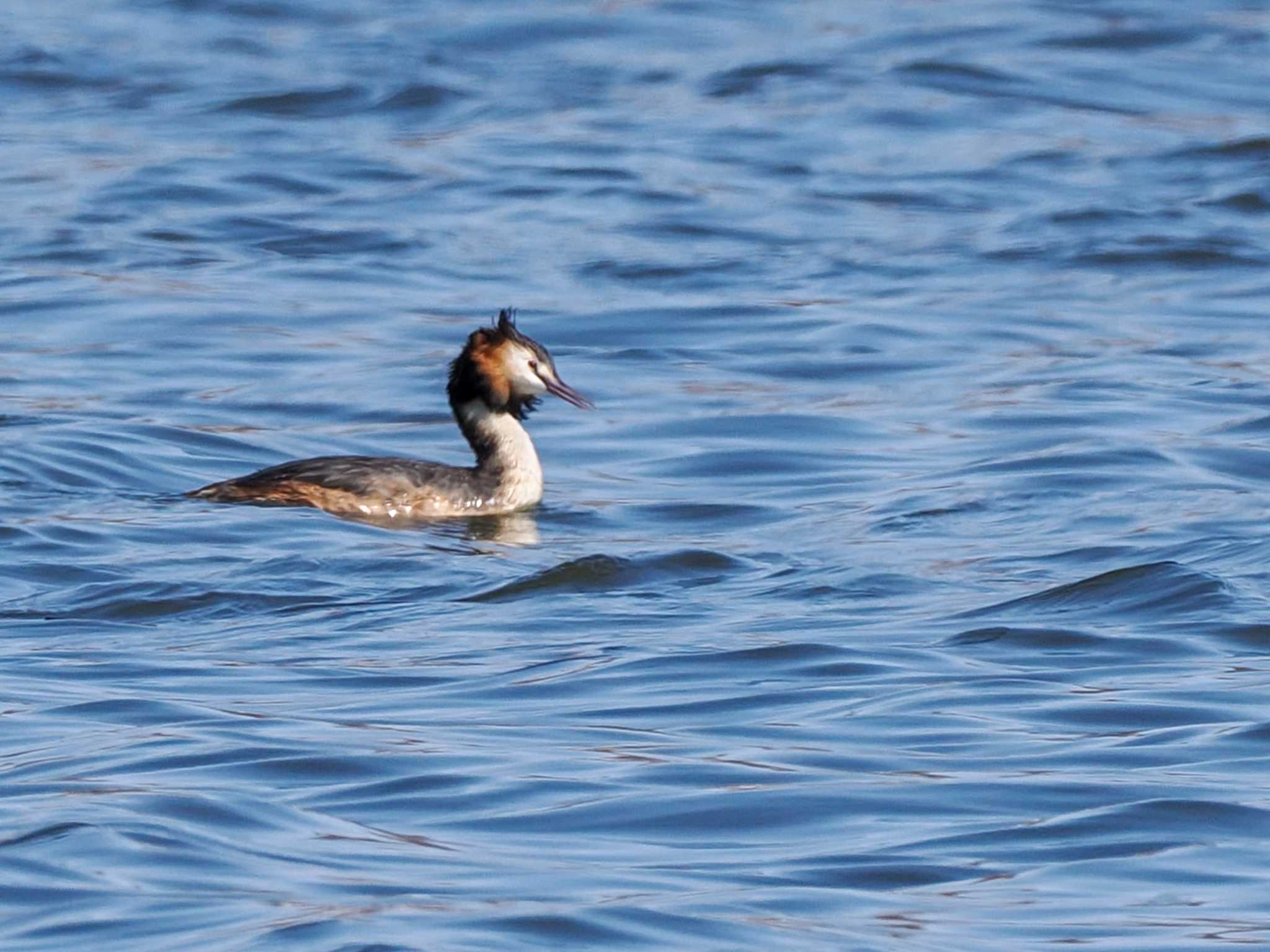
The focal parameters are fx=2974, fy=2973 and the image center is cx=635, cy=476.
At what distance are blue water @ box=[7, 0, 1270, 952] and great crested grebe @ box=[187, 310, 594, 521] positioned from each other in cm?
19

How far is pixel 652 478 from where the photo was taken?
13500mm

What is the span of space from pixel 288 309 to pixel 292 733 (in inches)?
380

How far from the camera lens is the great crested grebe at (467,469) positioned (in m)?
12.5

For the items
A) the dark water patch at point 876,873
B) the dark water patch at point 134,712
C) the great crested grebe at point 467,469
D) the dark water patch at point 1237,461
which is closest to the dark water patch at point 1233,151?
the dark water patch at point 1237,461

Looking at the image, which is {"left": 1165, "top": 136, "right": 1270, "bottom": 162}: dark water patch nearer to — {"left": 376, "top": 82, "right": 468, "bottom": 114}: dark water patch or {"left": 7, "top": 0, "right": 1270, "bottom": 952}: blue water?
{"left": 7, "top": 0, "right": 1270, "bottom": 952}: blue water

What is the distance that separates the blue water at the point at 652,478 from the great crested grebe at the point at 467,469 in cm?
19

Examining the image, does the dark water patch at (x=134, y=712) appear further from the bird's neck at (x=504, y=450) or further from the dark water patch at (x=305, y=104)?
the dark water patch at (x=305, y=104)

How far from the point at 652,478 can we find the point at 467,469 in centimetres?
84

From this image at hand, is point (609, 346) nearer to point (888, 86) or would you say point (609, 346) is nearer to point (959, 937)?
point (888, 86)

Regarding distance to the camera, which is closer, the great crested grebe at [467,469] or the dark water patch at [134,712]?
the dark water patch at [134,712]

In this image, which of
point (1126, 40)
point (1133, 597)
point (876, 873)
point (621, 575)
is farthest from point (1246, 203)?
point (876, 873)

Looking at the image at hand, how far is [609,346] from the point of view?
54.6ft

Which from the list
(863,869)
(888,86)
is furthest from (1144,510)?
(888,86)

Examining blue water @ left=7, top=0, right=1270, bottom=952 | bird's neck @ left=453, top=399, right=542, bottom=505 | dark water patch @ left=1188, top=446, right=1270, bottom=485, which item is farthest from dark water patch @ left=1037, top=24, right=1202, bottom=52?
bird's neck @ left=453, top=399, right=542, bottom=505
